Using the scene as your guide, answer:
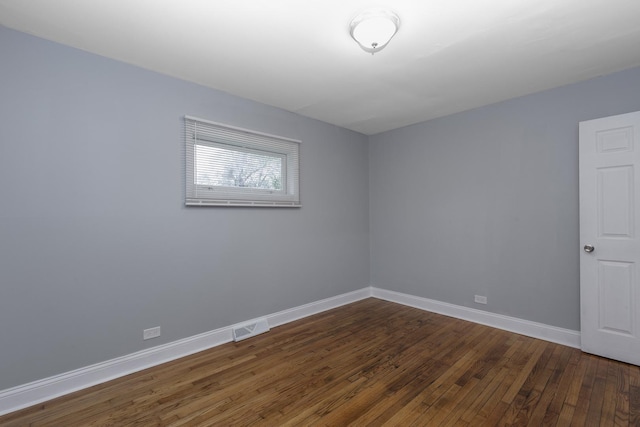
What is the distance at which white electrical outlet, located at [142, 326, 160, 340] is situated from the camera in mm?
2496

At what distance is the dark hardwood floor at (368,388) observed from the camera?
73.0 inches

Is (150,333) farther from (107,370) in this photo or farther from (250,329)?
(250,329)

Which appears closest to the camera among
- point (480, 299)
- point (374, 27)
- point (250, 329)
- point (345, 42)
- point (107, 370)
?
point (374, 27)

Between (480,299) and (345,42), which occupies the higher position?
(345,42)

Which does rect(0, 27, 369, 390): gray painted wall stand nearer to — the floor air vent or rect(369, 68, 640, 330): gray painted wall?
the floor air vent

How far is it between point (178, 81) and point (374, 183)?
301 cm

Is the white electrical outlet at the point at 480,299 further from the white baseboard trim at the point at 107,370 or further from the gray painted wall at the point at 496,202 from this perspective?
the white baseboard trim at the point at 107,370

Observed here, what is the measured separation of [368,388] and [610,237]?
253 cm

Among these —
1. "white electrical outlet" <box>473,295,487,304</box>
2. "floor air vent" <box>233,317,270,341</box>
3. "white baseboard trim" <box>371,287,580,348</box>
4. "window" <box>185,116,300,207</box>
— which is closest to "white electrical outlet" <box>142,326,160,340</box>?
"floor air vent" <box>233,317,270,341</box>

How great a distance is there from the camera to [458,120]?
12.0 feet

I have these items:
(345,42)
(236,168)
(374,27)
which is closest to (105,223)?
(236,168)

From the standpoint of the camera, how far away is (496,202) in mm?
3355

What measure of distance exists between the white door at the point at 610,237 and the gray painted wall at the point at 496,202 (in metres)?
0.16

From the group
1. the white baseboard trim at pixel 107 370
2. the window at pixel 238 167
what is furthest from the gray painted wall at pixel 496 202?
the white baseboard trim at pixel 107 370
